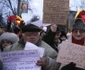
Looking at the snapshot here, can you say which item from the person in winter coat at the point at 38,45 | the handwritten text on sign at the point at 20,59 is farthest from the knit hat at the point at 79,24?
the handwritten text on sign at the point at 20,59

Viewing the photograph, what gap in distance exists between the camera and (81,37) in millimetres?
4352

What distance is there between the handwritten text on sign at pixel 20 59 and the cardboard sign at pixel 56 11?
149cm

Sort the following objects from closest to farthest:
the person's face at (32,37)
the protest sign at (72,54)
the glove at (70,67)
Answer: the glove at (70,67), the protest sign at (72,54), the person's face at (32,37)

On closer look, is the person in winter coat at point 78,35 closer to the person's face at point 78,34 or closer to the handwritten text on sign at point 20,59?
the person's face at point 78,34

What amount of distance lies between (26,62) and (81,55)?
2.22 feet

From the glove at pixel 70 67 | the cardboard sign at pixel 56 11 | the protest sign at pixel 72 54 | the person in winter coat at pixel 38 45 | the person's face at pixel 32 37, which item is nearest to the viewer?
the glove at pixel 70 67

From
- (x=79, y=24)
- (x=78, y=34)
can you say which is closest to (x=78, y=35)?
(x=78, y=34)

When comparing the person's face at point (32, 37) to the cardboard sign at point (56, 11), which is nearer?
the person's face at point (32, 37)

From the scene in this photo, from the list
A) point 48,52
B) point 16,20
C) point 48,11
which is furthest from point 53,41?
point 16,20

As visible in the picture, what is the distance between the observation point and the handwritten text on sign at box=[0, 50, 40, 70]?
441cm

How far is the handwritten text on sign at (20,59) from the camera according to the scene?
4.41 meters

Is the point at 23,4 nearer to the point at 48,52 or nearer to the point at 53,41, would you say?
the point at 53,41

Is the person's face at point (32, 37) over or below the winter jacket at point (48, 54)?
over

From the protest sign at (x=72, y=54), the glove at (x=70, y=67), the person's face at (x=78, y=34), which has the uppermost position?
the person's face at (x=78, y=34)
